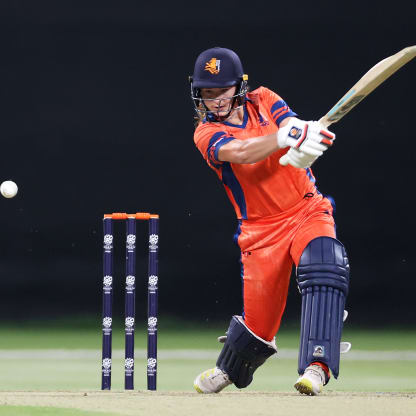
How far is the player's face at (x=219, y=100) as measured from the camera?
429 centimetres

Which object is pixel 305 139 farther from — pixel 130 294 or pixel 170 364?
pixel 170 364

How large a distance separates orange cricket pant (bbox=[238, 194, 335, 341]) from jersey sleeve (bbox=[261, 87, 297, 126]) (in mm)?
312

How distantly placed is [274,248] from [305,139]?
543mm

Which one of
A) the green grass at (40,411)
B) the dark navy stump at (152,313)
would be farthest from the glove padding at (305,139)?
the dark navy stump at (152,313)

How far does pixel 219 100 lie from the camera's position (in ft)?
14.0

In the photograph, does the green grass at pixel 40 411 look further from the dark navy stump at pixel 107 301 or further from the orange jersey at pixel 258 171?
the dark navy stump at pixel 107 301

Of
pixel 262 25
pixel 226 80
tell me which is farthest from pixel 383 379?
pixel 262 25

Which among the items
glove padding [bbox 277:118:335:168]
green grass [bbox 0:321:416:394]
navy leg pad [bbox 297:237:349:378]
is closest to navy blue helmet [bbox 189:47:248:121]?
glove padding [bbox 277:118:335:168]

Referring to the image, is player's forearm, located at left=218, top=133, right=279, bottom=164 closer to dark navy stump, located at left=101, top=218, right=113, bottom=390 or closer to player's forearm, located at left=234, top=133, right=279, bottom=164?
player's forearm, located at left=234, top=133, right=279, bottom=164

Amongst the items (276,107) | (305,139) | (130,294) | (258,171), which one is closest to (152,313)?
(130,294)

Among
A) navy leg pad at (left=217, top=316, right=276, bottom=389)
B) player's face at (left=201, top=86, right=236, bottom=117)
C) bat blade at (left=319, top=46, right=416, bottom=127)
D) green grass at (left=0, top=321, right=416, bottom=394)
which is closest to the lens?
bat blade at (left=319, top=46, right=416, bottom=127)

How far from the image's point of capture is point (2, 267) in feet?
23.3

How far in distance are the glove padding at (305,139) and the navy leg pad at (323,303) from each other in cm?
36

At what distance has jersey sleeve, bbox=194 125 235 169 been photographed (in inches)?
165
